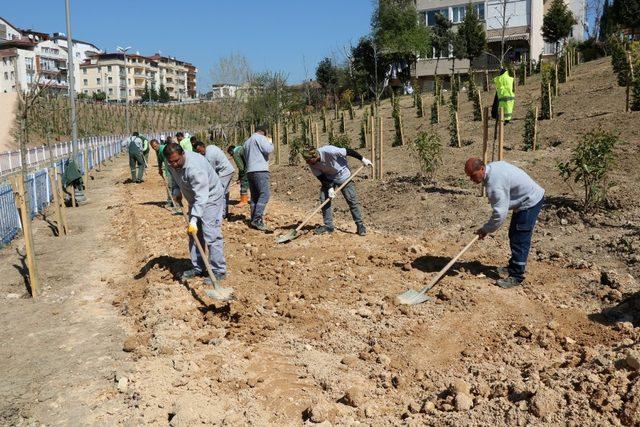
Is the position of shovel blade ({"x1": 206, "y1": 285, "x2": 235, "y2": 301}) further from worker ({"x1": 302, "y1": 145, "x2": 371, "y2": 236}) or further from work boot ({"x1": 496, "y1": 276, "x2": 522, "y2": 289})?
work boot ({"x1": 496, "y1": 276, "x2": 522, "y2": 289})

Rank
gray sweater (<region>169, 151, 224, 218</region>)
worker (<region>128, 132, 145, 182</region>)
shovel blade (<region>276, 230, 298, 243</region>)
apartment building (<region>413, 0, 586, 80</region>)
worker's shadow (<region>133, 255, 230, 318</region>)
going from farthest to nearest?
apartment building (<region>413, 0, 586, 80</region>) < worker (<region>128, 132, 145, 182</region>) < shovel blade (<region>276, 230, 298, 243</region>) < worker's shadow (<region>133, 255, 230, 318</region>) < gray sweater (<region>169, 151, 224, 218</region>)

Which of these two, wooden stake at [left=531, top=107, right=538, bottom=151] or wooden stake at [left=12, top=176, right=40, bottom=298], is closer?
wooden stake at [left=12, top=176, right=40, bottom=298]

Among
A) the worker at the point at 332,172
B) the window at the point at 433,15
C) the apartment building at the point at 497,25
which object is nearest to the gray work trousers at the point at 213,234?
the worker at the point at 332,172

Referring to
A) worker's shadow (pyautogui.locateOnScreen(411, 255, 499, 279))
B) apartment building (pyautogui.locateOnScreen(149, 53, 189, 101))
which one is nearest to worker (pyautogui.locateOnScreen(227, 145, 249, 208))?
worker's shadow (pyautogui.locateOnScreen(411, 255, 499, 279))

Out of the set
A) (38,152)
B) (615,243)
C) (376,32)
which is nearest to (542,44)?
(376,32)

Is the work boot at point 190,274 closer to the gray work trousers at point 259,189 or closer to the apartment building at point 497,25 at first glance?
the gray work trousers at point 259,189

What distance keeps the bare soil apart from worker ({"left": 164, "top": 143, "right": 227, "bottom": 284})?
0.31m

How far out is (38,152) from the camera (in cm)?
2395

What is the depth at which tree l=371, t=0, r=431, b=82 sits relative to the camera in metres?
37.5

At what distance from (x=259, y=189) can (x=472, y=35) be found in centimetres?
2975

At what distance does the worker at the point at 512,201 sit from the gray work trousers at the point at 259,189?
375 centimetres

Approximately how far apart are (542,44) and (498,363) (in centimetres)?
3810

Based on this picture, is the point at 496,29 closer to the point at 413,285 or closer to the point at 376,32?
the point at 376,32

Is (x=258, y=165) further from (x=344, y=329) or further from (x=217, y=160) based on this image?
(x=344, y=329)
